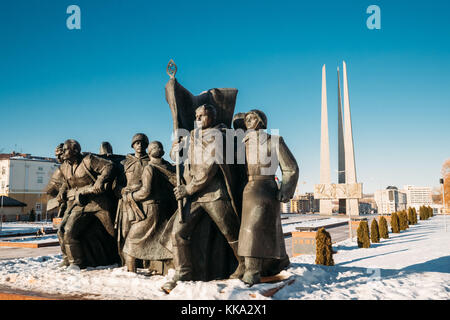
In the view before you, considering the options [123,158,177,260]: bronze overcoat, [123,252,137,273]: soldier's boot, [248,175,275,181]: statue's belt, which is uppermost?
[248,175,275,181]: statue's belt

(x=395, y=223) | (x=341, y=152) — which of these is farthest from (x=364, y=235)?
(x=341, y=152)

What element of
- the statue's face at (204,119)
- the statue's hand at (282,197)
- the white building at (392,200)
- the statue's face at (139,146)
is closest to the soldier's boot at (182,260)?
the statue's hand at (282,197)

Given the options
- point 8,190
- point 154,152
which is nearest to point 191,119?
point 154,152

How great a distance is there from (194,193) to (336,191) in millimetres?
42736

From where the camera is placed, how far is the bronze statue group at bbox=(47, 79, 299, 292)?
183 inches

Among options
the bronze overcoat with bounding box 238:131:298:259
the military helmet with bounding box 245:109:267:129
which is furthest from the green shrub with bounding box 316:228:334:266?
the military helmet with bounding box 245:109:267:129

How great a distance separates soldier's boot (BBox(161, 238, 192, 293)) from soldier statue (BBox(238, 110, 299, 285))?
719 millimetres

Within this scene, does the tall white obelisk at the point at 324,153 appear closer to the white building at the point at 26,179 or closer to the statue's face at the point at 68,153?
the white building at the point at 26,179

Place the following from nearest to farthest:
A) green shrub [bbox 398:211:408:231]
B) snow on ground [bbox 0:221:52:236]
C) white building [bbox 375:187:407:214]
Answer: green shrub [bbox 398:211:408:231], snow on ground [bbox 0:221:52:236], white building [bbox 375:187:407:214]

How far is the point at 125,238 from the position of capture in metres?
5.70

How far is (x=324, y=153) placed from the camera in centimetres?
4744

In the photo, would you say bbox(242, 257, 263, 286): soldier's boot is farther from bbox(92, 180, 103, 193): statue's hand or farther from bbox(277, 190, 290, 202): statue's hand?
bbox(92, 180, 103, 193): statue's hand
